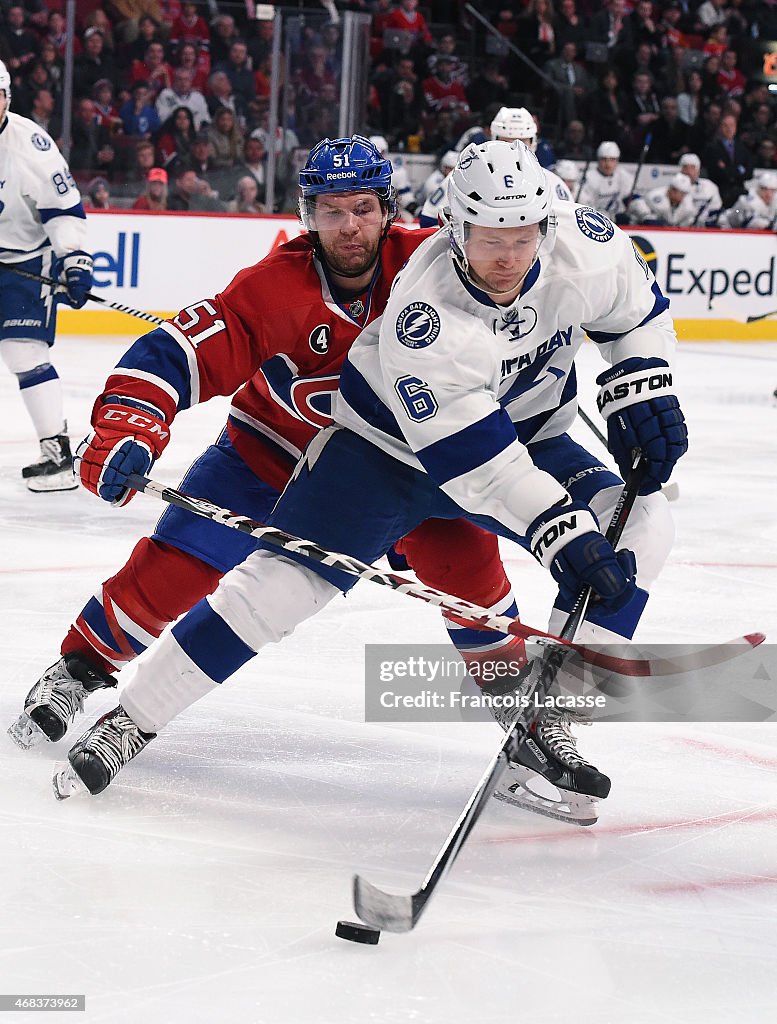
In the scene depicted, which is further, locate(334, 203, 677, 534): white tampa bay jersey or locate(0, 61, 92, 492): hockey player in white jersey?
locate(0, 61, 92, 492): hockey player in white jersey

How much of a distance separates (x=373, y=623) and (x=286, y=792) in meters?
0.90

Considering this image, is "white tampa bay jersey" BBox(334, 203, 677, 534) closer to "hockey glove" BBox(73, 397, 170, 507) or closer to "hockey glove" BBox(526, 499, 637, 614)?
"hockey glove" BBox(526, 499, 637, 614)

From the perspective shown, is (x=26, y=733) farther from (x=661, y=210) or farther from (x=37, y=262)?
(x=661, y=210)

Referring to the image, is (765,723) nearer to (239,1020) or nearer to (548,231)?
(548,231)

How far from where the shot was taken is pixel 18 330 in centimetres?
445

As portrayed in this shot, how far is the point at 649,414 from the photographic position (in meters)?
2.12

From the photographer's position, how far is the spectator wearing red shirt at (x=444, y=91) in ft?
32.2

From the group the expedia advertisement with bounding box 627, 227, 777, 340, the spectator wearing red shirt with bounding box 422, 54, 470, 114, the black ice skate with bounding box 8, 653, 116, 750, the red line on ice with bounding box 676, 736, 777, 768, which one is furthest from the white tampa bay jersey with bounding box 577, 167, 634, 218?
the black ice skate with bounding box 8, 653, 116, 750

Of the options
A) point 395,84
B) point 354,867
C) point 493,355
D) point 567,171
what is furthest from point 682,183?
point 354,867

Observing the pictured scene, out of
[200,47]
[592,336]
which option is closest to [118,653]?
[592,336]

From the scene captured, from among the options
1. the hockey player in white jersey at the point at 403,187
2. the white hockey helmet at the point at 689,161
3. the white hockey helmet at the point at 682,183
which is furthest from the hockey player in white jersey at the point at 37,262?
the white hockey helmet at the point at 689,161

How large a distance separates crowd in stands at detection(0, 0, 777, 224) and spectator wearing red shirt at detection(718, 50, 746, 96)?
13 millimetres

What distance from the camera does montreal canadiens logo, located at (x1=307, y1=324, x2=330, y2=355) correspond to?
2.24 metres

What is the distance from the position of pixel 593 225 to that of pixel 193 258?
5.88 meters
